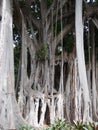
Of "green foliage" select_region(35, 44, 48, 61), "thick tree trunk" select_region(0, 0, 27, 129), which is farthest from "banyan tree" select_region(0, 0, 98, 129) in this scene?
"thick tree trunk" select_region(0, 0, 27, 129)

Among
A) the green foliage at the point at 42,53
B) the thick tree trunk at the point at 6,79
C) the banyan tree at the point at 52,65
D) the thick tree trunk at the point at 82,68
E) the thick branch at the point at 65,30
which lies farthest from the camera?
the thick branch at the point at 65,30

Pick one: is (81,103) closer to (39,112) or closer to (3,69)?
(39,112)

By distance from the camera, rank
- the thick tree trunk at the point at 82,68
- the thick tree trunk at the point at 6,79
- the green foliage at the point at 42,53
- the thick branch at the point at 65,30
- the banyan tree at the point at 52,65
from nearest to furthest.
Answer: the thick tree trunk at the point at 6,79 → the thick tree trunk at the point at 82,68 → the banyan tree at the point at 52,65 → the green foliage at the point at 42,53 → the thick branch at the point at 65,30

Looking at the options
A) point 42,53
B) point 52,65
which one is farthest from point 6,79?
point 52,65

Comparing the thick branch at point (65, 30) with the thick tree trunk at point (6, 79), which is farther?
the thick branch at point (65, 30)

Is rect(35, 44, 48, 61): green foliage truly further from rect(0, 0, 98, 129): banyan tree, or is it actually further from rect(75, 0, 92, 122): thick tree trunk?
rect(75, 0, 92, 122): thick tree trunk

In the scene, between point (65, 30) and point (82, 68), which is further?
point (65, 30)

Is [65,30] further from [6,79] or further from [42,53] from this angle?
[6,79]

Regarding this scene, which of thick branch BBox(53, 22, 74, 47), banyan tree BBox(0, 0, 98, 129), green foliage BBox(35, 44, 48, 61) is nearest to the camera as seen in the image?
banyan tree BBox(0, 0, 98, 129)

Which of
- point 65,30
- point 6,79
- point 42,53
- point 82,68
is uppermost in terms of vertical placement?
Answer: point 65,30

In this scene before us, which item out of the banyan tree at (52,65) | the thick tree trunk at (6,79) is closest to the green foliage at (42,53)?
the banyan tree at (52,65)

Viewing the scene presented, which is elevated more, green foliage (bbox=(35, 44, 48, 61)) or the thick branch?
the thick branch

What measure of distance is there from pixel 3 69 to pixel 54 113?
1.90m

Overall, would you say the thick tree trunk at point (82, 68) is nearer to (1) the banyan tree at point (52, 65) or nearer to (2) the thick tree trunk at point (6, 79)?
(1) the banyan tree at point (52, 65)
